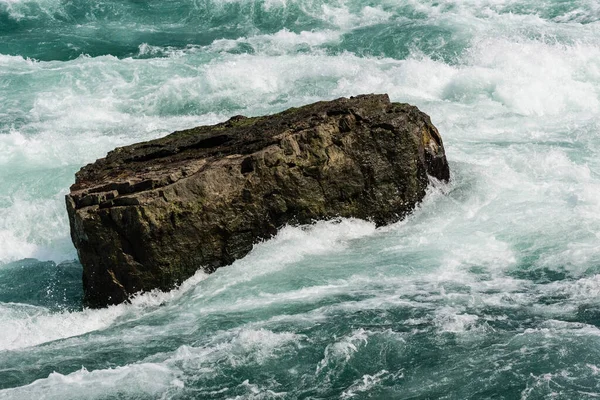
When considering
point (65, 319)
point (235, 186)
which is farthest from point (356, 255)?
point (65, 319)

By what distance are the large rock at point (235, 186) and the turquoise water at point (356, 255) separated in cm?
30

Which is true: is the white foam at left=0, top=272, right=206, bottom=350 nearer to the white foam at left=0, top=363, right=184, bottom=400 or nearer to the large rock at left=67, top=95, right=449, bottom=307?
the large rock at left=67, top=95, right=449, bottom=307

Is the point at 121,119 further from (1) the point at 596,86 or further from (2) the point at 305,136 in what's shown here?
(1) the point at 596,86

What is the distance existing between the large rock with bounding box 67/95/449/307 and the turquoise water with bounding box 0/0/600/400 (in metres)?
0.30

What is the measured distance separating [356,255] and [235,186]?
1.68m

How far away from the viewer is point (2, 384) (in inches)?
299

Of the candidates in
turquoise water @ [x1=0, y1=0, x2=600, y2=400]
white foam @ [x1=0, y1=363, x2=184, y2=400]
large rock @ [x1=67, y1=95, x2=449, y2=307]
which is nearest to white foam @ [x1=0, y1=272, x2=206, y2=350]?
turquoise water @ [x1=0, y1=0, x2=600, y2=400]

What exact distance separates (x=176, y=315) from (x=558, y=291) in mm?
4079

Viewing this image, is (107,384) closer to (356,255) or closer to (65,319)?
(65,319)

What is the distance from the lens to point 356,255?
968 centimetres

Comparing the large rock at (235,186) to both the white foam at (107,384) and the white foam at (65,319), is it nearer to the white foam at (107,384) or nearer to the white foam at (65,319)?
the white foam at (65,319)

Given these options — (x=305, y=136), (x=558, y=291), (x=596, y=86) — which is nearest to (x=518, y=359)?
(x=558, y=291)

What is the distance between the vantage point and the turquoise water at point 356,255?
7328 millimetres

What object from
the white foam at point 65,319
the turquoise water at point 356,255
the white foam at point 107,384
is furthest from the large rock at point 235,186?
the white foam at point 107,384
